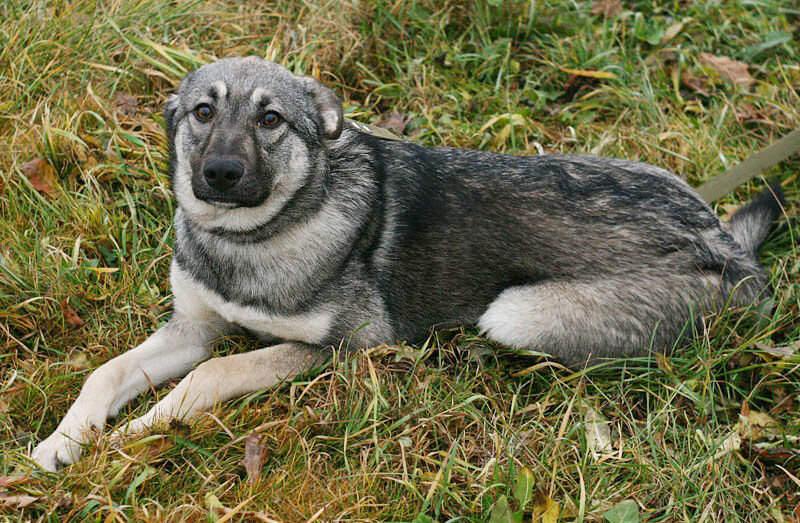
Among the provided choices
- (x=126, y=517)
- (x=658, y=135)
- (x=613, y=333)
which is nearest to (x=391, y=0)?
(x=658, y=135)

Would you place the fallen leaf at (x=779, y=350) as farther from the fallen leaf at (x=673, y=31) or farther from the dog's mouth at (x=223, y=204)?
the fallen leaf at (x=673, y=31)

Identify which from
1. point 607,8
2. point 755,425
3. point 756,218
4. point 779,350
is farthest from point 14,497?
point 607,8

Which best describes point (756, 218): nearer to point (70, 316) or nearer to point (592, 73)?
point (592, 73)

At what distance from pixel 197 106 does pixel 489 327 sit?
1744mm

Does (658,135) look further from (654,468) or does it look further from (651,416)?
(654,468)

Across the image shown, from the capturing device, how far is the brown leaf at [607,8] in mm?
5541

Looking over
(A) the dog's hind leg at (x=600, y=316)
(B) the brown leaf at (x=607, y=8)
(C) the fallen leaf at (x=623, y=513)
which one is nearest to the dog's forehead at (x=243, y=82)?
(A) the dog's hind leg at (x=600, y=316)

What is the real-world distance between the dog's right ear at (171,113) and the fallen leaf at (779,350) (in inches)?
119

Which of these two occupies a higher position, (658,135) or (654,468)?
(658,135)

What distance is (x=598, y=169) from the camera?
380cm

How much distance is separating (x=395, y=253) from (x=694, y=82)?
9.68ft

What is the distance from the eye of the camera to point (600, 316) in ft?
11.7

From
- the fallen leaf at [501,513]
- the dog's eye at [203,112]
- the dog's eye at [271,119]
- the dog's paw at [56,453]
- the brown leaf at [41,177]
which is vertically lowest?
the fallen leaf at [501,513]

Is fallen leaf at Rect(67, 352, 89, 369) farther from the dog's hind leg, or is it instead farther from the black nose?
the dog's hind leg
